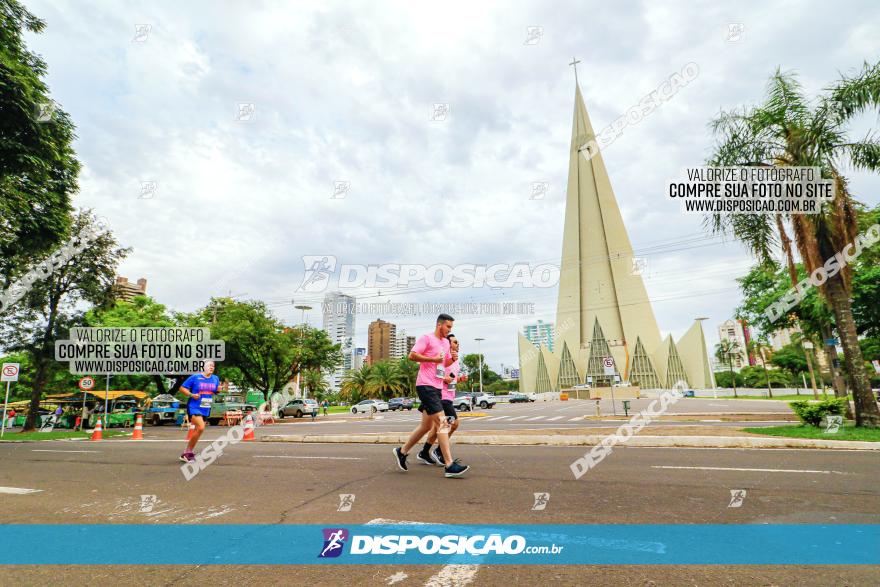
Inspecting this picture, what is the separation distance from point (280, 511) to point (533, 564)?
8.67 ft

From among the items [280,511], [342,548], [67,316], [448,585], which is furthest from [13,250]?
[448,585]

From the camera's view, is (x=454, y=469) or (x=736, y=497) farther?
(x=454, y=469)

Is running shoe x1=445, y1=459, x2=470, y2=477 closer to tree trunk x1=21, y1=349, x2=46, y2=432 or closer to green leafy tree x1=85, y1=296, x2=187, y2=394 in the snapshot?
tree trunk x1=21, y1=349, x2=46, y2=432

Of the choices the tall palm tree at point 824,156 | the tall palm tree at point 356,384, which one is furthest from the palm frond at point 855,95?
the tall palm tree at point 356,384

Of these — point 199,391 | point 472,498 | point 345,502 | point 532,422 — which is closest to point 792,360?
point 532,422

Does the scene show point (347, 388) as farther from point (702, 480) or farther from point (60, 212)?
point (702, 480)

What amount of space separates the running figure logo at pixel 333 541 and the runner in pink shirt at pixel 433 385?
7.54 ft

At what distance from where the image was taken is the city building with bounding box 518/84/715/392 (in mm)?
78375

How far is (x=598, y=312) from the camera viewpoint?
271 ft

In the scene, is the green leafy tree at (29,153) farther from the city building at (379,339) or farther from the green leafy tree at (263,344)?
the city building at (379,339)

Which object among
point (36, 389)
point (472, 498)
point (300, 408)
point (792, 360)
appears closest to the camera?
point (472, 498)

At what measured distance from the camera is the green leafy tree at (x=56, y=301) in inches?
789

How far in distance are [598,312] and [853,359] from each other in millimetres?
74049

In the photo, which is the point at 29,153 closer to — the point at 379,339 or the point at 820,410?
the point at 820,410
